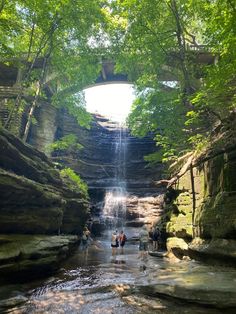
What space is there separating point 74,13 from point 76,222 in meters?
13.6

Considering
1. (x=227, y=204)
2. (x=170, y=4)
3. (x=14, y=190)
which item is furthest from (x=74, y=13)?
(x=227, y=204)

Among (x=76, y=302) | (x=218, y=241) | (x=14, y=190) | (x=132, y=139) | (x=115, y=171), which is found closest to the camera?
(x=76, y=302)

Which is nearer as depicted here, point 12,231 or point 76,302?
point 76,302

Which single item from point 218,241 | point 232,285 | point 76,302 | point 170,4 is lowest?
point 76,302

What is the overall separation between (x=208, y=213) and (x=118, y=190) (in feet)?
66.7

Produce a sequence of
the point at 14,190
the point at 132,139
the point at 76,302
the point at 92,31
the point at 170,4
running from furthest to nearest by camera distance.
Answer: the point at 132,139, the point at 92,31, the point at 170,4, the point at 14,190, the point at 76,302

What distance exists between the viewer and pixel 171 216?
53.4ft

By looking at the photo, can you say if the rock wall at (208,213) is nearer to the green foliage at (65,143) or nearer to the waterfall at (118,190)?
the green foliage at (65,143)

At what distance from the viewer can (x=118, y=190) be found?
31.1 metres

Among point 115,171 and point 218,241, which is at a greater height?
point 115,171

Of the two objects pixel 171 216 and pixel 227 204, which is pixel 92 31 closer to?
pixel 171 216

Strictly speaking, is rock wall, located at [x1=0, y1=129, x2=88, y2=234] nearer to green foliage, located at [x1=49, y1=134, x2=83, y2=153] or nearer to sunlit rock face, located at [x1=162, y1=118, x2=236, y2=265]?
sunlit rock face, located at [x1=162, y1=118, x2=236, y2=265]

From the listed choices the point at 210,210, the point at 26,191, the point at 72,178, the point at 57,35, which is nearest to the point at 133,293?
the point at 210,210

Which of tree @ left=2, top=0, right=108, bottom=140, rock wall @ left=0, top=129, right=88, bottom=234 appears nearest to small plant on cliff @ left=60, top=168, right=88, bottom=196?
rock wall @ left=0, top=129, right=88, bottom=234
